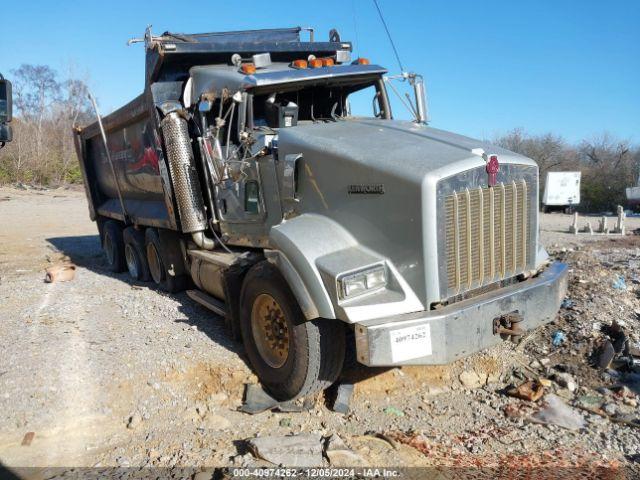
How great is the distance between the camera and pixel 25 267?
1002cm

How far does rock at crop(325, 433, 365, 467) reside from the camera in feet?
A: 11.0

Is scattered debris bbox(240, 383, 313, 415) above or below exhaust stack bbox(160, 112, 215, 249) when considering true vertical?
below

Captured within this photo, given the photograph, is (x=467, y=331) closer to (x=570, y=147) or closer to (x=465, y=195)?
(x=465, y=195)

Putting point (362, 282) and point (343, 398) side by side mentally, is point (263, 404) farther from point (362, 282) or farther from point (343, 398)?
point (362, 282)

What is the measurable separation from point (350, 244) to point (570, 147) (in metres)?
40.4

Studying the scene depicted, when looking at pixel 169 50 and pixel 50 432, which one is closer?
pixel 50 432

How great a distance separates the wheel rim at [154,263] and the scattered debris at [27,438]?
3.81 metres

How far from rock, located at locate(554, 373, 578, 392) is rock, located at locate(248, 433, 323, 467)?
2355mm

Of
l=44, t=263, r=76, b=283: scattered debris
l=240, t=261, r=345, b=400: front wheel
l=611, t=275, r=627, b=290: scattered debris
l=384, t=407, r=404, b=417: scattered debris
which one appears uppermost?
l=240, t=261, r=345, b=400: front wheel

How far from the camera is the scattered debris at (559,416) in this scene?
13.1 ft

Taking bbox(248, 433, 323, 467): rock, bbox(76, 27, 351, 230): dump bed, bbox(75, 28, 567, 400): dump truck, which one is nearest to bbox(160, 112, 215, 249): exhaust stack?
bbox(75, 28, 567, 400): dump truck

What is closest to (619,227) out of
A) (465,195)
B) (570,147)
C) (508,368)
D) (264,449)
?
(508,368)

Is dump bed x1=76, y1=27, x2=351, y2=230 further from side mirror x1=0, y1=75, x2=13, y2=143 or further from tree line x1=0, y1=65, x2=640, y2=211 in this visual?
tree line x1=0, y1=65, x2=640, y2=211

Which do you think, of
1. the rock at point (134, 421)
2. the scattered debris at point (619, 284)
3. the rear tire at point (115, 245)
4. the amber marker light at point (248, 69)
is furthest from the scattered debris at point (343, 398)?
the rear tire at point (115, 245)
